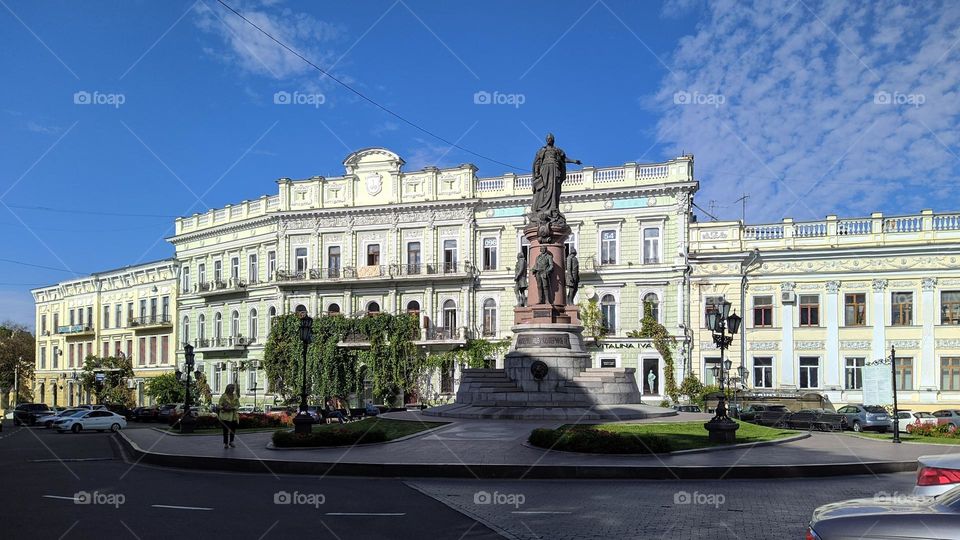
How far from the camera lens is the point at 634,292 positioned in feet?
167

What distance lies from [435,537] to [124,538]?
3687mm

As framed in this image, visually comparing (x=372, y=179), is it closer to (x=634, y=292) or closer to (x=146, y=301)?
(x=634, y=292)

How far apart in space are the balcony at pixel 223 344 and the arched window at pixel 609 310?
25969mm

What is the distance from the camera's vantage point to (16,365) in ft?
277

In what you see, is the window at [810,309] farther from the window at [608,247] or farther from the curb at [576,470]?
the curb at [576,470]

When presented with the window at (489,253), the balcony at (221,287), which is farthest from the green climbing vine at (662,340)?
the balcony at (221,287)

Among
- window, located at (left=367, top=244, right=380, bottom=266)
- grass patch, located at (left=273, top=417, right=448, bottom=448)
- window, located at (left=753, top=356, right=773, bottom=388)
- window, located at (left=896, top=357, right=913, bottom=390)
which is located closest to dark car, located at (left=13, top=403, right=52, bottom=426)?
window, located at (left=367, top=244, right=380, bottom=266)

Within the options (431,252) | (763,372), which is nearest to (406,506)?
(763,372)

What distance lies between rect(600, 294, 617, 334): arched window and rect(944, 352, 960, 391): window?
17759 millimetres

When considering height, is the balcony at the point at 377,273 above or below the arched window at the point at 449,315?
above

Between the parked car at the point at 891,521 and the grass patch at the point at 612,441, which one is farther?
the grass patch at the point at 612,441

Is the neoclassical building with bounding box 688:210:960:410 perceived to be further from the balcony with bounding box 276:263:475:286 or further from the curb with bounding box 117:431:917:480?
the curb with bounding box 117:431:917:480

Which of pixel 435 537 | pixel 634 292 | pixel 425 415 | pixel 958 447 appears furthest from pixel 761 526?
pixel 634 292

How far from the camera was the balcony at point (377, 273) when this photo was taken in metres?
54.3
